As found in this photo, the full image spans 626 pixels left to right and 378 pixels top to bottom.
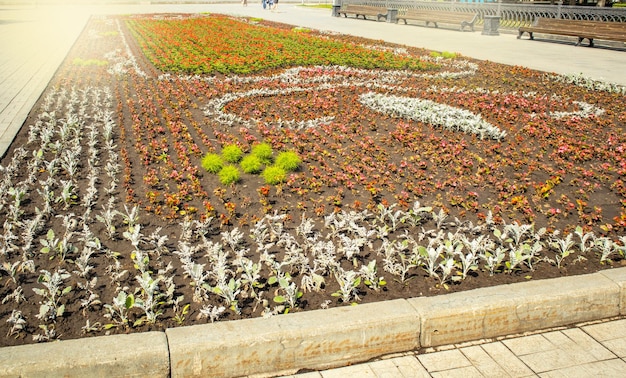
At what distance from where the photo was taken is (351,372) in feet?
11.2

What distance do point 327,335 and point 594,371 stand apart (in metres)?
1.76

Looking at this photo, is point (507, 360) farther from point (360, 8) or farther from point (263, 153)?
point (360, 8)

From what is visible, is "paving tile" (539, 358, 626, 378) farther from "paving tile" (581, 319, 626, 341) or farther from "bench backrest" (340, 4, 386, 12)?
"bench backrest" (340, 4, 386, 12)

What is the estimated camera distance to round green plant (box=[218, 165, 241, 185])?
246 inches

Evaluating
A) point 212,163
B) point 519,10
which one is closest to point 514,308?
point 212,163

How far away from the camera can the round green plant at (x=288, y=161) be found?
6.61m

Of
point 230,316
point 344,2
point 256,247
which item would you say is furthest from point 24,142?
point 344,2

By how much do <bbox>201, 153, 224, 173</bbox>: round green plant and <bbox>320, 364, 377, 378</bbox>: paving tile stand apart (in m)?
3.73

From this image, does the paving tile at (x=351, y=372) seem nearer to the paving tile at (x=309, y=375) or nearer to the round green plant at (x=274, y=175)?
the paving tile at (x=309, y=375)

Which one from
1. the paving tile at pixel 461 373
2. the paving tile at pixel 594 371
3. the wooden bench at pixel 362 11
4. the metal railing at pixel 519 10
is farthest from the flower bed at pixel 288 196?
the wooden bench at pixel 362 11

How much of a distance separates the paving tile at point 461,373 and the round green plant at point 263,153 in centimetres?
405

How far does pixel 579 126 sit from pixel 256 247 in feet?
21.2

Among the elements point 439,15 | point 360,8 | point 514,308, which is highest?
point 360,8

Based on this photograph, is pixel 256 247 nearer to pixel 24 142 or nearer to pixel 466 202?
pixel 466 202
